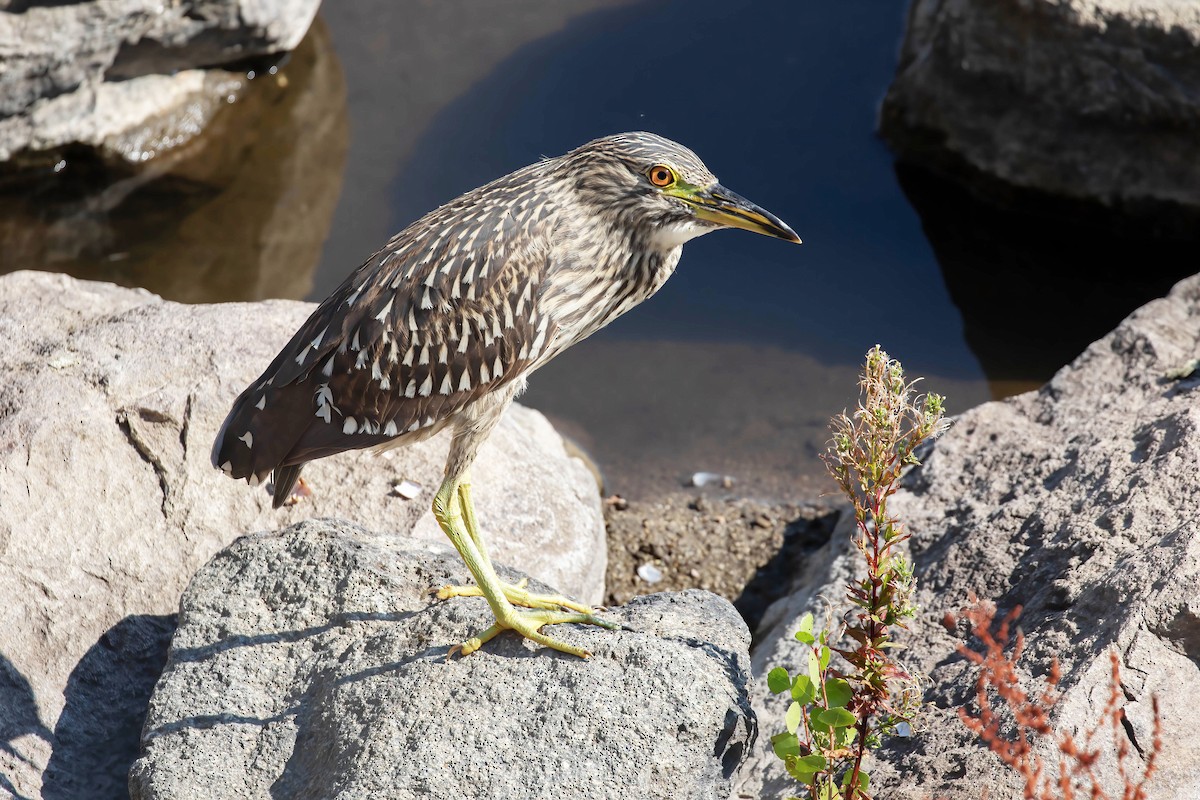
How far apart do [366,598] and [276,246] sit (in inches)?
200

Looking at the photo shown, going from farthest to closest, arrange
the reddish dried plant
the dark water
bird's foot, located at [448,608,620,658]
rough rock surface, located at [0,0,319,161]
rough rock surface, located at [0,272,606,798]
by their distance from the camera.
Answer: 1. rough rock surface, located at [0,0,319,161]
2. the dark water
3. rough rock surface, located at [0,272,606,798]
4. bird's foot, located at [448,608,620,658]
5. the reddish dried plant

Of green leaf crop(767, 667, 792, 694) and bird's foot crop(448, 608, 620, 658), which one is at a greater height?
green leaf crop(767, 667, 792, 694)

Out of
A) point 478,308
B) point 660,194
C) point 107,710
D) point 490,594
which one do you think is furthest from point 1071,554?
point 107,710

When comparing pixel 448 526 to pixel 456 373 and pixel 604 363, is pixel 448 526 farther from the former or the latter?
pixel 604 363

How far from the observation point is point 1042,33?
749cm

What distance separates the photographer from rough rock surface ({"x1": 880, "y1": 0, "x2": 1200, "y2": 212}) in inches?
285

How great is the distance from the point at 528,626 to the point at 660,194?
5.02ft

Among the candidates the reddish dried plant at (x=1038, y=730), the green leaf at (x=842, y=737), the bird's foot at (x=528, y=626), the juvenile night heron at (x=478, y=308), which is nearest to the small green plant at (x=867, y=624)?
the green leaf at (x=842, y=737)

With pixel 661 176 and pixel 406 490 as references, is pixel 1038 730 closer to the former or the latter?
pixel 661 176

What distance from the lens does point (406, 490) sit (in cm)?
489

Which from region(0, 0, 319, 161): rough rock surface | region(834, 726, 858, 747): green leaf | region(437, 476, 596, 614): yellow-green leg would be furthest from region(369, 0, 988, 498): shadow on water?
region(834, 726, 858, 747): green leaf

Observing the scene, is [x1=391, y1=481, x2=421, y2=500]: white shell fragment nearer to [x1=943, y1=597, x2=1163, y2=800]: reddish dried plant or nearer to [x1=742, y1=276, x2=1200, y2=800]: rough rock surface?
[x1=742, y1=276, x2=1200, y2=800]: rough rock surface

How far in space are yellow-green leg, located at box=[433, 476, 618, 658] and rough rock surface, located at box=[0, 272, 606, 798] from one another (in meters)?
0.69

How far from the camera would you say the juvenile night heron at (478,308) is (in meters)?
3.86
